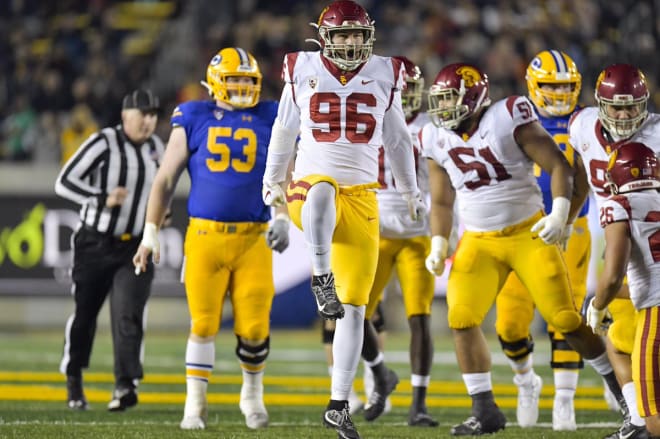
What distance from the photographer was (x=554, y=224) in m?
5.39

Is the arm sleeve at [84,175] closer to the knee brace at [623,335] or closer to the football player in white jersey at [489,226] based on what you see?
the football player in white jersey at [489,226]

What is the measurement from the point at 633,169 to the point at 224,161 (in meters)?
2.00

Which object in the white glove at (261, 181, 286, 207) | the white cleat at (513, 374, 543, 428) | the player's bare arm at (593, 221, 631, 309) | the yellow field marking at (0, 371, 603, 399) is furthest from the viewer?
the yellow field marking at (0, 371, 603, 399)

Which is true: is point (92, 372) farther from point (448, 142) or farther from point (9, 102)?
point (9, 102)

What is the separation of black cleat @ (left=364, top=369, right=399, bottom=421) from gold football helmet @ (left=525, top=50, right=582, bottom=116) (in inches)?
65.0

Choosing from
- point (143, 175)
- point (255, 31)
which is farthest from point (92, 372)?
point (255, 31)

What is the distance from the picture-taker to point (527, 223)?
5.87 metres

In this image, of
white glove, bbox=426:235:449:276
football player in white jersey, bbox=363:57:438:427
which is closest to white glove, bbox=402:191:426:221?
white glove, bbox=426:235:449:276

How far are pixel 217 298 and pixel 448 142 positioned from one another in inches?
51.6

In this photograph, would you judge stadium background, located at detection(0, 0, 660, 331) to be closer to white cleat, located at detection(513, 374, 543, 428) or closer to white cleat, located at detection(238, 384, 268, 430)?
white cleat, located at detection(513, 374, 543, 428)

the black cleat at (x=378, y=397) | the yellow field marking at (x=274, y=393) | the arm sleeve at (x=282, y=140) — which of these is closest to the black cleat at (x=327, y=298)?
the arm sleeve at (x=282, y=140)

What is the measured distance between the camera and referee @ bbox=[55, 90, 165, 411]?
7.02 metres

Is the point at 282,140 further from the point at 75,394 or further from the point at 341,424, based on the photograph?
the point at 75,394

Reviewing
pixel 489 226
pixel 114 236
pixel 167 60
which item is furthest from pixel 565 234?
pixel 167 60
